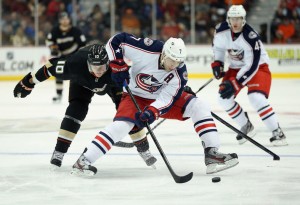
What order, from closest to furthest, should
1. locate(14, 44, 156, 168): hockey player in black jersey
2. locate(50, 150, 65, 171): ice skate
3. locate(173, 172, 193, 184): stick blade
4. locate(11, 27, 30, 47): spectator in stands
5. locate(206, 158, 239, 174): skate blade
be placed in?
locate(173, 172, 193, 184): stick blade, locate(206, 158, 239, 174): skate blade, locate(14, 44, 156, 168): hockey player in black jersey, locate(50, 150, 65, 171): ice skate, locate(11, 27, 30, 47): spectator in stands

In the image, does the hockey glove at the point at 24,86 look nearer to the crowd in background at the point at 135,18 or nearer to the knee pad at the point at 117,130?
the knee pad at the point at 117,130

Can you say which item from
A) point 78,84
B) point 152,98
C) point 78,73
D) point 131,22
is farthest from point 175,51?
point 131,22

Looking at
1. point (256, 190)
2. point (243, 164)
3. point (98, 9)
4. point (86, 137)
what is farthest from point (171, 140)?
point (98, 9)

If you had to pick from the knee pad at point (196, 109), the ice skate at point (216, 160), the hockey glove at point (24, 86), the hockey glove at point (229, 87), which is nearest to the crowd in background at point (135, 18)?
the hockey glove at point (229, 87)

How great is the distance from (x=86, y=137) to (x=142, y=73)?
177cm

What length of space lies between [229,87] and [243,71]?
16cm

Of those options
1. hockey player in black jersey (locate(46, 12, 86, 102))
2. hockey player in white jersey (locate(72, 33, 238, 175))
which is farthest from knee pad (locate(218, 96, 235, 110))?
hockey player in black jersey (locate(46, 12, 86, 102))

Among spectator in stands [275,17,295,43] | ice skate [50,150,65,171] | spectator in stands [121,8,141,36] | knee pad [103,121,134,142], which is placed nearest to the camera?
knee pad [103,121,134,142]

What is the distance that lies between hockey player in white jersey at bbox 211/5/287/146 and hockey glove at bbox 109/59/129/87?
161cm

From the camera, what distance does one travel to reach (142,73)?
14.7ft

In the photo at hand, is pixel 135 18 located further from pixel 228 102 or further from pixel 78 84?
pixel 78 84

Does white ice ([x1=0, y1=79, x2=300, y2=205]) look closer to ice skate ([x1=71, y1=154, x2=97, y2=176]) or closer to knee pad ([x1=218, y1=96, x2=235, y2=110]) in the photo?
ice skate ([x1=71, y1=154, x2=97, y2=176])

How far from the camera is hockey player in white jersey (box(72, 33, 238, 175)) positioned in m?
4.32

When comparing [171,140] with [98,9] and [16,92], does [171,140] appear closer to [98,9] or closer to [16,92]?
[16,92]
